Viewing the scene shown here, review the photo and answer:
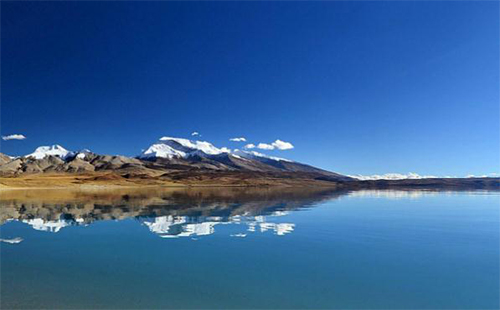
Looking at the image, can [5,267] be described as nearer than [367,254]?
Yes

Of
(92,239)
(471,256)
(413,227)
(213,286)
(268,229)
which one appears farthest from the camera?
(413,227)

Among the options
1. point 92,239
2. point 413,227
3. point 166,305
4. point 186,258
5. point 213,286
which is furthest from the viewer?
point 413,227

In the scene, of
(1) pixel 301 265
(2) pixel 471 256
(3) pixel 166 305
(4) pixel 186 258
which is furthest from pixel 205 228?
(2) pixel 471 256

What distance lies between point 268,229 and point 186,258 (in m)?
8.54

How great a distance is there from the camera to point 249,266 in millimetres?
13359

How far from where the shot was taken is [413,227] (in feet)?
79.2

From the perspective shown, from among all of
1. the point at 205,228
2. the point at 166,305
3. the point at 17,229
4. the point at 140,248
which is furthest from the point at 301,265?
the point at 17,229

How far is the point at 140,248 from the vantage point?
1669cm

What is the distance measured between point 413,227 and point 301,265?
13974 mm

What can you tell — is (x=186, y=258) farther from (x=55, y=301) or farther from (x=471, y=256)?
(x=471, y=256)

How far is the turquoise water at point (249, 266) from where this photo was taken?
33.3ft

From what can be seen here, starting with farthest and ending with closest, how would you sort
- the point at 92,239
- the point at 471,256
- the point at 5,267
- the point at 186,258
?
1. the point at 92,239
2. the point at 471,256
3. the point at 186,258
4. the point at 5,267

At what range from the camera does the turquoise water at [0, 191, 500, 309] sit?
400 inches

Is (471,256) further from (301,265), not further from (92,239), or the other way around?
(92,239)
